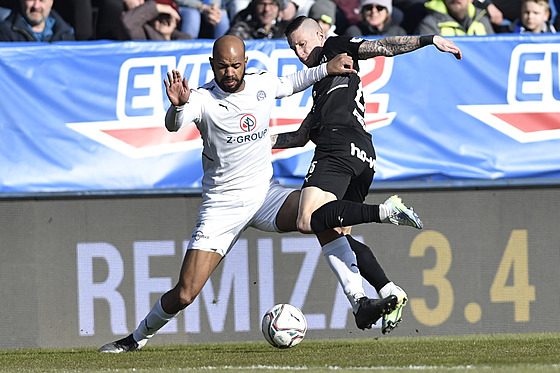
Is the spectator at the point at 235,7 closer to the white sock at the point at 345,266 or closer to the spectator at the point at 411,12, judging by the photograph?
the spectator at the point at 411,12

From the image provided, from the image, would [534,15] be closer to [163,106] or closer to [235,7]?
[235,7]

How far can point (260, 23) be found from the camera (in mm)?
10680

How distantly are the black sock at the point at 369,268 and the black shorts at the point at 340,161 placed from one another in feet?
1.44

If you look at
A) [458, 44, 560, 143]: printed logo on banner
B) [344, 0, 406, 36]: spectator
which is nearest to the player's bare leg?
[458, 44, 560, 143]: printed logo on banner

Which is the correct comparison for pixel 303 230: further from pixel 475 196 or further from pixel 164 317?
pixel 475 196

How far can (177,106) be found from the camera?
23.0ft

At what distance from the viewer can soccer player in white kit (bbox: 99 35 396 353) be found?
7.36 meters

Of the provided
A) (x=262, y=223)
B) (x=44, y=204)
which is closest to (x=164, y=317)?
(x=262, y=223)

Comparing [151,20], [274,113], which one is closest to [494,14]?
[274,113]

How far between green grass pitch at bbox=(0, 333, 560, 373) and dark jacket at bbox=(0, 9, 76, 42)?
3089mm

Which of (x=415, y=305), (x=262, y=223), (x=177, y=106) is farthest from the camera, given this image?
(x=415, y=305)

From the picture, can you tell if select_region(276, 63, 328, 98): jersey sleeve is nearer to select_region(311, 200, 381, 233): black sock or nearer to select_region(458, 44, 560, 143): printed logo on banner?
select_region(311, 200, 381, 233): black sock

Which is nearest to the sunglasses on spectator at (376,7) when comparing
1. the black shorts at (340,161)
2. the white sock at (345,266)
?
the black shorts at (340,161)

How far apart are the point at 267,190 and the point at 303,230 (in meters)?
0.61
